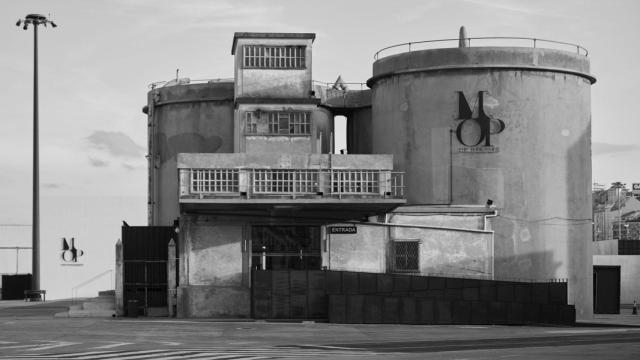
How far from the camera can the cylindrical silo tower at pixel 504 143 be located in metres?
61.0

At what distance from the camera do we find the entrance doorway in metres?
56.5

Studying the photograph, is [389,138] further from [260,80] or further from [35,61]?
[35,61]

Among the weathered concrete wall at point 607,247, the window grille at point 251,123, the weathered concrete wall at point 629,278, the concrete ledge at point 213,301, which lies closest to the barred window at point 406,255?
the concrete ledge at point 213,301

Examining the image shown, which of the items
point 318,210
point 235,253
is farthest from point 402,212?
point 235,253

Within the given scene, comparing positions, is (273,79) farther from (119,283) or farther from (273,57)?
(119,283)

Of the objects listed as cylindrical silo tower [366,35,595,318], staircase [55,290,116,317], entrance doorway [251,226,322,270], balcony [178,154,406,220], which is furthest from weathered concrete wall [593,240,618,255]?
staircase [55,290,116,317]

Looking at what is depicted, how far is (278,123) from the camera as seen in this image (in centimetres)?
5900

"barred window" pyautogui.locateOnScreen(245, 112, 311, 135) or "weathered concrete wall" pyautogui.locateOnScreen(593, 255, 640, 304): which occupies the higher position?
"barred window" pyautogui.locateOnScreen(245, 112, 311, 135)

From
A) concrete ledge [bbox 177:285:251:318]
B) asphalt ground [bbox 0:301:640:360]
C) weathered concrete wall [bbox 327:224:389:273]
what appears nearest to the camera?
asphalt ground [bbox 0:301:640:360]

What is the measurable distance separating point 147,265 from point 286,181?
10164 mm

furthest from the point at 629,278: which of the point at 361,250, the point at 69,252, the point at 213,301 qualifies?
the point at 213,301

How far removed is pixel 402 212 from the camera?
2312 inches

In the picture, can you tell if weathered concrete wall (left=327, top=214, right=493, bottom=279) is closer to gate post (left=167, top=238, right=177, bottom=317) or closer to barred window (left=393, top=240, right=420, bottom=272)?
barred window (left=393, top=240, right=420, bottom=272)

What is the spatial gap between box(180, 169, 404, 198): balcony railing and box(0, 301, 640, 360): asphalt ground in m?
6.56
